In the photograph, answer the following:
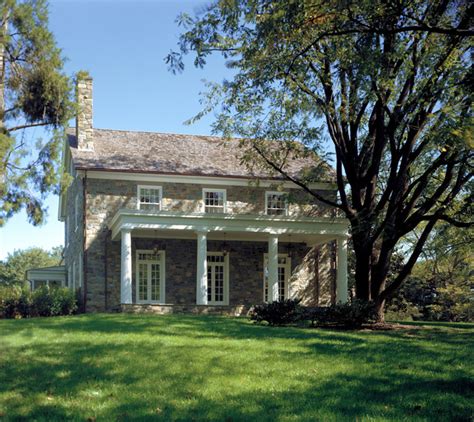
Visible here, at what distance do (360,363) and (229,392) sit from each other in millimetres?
3226

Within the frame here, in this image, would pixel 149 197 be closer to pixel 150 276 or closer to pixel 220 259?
pixel 150 276

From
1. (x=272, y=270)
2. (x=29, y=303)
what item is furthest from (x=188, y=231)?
(x=29, y=303)

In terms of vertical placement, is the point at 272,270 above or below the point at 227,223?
below

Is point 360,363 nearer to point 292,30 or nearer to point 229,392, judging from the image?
point 229,392

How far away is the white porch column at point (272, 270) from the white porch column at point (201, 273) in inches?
104

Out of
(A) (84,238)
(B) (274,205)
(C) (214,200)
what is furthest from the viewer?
(B) (274,205)

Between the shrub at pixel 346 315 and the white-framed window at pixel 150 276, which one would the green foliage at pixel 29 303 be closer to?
the white-framed window at pixel 150 276

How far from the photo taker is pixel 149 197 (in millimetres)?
28781

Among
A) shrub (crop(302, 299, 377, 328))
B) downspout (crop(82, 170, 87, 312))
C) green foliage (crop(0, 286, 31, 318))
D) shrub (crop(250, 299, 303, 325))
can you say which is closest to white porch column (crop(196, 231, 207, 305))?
downspout (crop(82, 170, 87, 312))

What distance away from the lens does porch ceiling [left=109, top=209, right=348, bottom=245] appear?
25612 millimetres

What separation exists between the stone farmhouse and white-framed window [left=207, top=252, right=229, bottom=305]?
0.15 feet

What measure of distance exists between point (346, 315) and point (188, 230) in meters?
8.97

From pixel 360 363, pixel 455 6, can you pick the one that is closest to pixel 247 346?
A: pixel 360 363

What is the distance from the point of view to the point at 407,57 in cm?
1927
